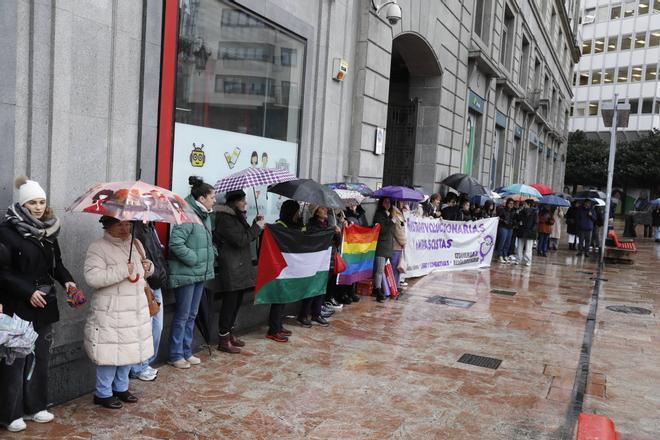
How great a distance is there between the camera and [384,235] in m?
9.84

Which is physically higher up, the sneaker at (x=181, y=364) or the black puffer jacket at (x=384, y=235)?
the black puffer jacket at (x=384, y=235)

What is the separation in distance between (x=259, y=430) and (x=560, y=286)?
A: 31.3 ft

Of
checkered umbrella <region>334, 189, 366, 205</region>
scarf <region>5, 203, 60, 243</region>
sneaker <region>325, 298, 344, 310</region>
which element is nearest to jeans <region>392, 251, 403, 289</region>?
checkered umbrella <region>334, 189, 366, 205</region>

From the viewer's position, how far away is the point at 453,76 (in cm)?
1666

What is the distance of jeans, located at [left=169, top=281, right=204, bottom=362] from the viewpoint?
597cm

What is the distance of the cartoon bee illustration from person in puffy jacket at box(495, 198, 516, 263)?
1051 cm

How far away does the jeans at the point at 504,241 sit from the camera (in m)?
15.8

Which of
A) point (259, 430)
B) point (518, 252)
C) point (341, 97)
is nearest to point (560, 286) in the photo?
point (518, 252)

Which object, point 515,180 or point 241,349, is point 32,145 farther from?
point 515,180

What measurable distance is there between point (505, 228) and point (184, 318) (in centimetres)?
1156

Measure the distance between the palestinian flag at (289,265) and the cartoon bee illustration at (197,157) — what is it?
3.61 feet

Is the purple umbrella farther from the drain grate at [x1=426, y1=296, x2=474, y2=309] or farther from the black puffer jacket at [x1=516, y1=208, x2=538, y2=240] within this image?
the black puffer jacket at [x1=516, y1=208, x2=538, y2=240]

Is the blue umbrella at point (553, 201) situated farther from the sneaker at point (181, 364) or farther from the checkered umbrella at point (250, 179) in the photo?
the sneaker at point (181, 364)

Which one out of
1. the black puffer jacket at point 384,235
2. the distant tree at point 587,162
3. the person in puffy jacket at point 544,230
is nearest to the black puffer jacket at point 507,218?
the person in puffy jacket at point 544,230
